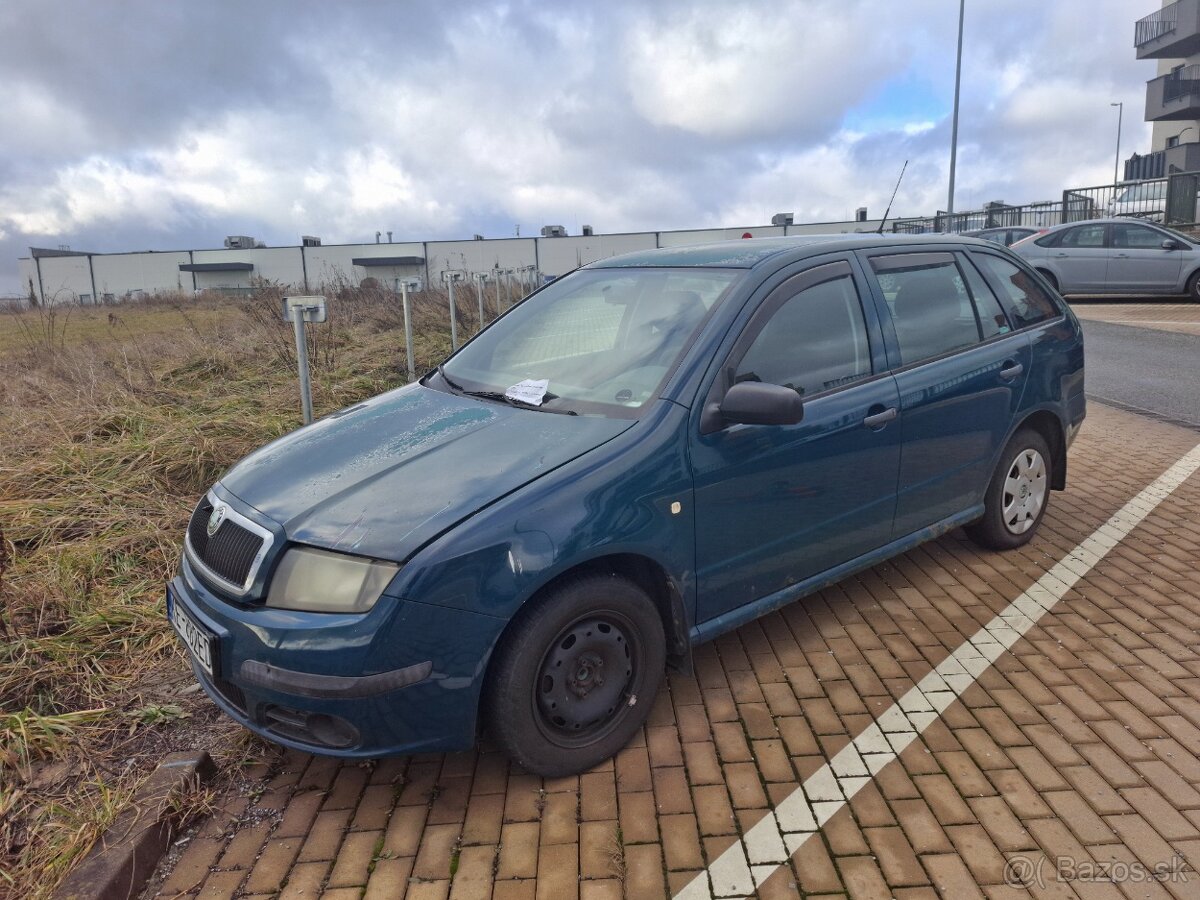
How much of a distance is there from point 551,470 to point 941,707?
5.94 feet

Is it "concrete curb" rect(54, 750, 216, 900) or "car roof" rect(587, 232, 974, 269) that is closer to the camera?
"concrete curb" rect(54, 750, 216, 900)

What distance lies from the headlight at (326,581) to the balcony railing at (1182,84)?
4748 cm

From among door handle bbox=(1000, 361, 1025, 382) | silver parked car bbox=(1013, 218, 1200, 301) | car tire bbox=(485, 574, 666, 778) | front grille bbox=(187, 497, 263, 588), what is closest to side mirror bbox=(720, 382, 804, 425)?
car tire bbox=(485, 574, 666, 778)

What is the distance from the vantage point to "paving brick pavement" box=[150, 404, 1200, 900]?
2.38 m

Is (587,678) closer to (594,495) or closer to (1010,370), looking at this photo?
(594,495)

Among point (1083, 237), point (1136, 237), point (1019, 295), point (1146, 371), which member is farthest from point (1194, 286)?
point (1019, 295)

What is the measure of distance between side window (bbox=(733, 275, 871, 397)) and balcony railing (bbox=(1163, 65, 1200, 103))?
4526 cm

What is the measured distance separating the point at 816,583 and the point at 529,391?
4.77ft

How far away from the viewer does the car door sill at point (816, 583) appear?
3.10 meters

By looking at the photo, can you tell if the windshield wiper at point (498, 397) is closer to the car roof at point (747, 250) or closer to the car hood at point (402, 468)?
the car hood at point (402, 468)

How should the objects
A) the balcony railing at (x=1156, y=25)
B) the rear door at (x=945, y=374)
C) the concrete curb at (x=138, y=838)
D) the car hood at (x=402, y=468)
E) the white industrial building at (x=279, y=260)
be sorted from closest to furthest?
the concrete curb at (x=138, y=838) < the car hood at (x=402, y=468) < the rear door at (x=945, y=374) < the balcony railing at (x=1156, y=25) < the white industrial building at (x=279, y=260)

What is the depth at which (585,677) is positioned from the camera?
2.77 metres

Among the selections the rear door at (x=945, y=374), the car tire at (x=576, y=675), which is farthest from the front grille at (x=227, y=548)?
the rear door at (x=945, y=374)

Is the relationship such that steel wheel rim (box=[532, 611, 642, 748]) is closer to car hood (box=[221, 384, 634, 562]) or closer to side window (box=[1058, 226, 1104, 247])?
car hood (box=[221, 384, 634, 562])
